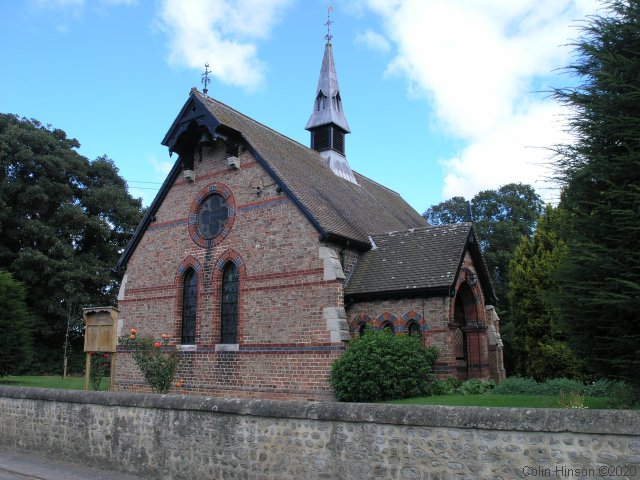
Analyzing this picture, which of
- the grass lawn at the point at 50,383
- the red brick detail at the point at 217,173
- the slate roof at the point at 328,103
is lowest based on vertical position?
the grass lawn at the point at 50,383

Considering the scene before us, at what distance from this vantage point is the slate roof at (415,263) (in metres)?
15.4

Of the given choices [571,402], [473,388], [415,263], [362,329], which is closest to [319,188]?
A: [415,263]

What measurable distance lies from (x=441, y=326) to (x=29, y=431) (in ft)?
32.3

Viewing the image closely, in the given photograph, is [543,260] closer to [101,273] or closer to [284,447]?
[284,447]

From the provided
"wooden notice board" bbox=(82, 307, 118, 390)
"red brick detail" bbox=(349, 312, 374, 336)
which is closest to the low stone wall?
"wooden notice board" bbox=(82, 307, 118, 390)

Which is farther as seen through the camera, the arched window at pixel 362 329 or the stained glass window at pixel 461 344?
the stained glass window at pixel 461 344

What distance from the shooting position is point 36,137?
34031 millimetres

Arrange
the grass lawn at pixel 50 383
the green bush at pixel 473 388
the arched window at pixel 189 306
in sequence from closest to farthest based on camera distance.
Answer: the green bush at pixel 473 388 → the arched window at pixel 189 306 → the grass lawn at pixel 50 383

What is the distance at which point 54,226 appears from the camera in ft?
113

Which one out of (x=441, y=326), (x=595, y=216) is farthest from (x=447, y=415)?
(x=441, y=326)

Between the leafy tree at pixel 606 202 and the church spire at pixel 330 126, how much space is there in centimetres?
1645

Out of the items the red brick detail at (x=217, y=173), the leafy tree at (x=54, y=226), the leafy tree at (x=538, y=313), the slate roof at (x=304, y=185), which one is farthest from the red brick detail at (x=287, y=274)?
the leafy tree at (x=54, y=226)

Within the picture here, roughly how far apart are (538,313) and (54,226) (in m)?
27.7

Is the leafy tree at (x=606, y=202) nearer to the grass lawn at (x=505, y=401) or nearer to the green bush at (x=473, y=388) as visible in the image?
the grass lawn at (x=505, y=401)
